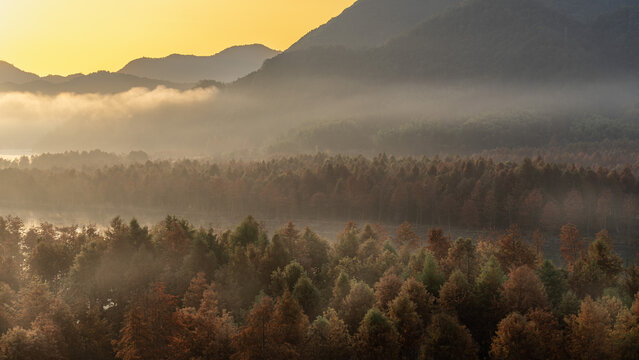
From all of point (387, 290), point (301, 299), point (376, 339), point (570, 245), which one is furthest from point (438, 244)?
point (376, 339)

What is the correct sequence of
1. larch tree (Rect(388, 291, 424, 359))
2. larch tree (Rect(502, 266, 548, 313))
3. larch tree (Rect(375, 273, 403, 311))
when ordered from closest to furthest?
larch tree (Rect(388, 291, 424, 359)) < larch tree (Rect(502, 266, 548, 313)) < larch tree (Rect(375, 273, 403, 311))

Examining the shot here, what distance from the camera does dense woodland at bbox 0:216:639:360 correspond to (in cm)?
6062

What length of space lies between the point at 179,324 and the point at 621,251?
12729cm

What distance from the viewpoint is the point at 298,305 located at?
6562 cm

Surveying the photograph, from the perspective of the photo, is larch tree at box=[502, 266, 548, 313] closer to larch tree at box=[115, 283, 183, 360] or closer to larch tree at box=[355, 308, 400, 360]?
larch tree at box=[355, 308, 400, 360]

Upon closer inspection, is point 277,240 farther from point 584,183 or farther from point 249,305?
point 584,183

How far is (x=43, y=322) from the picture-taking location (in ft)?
216

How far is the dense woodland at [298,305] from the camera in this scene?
6062 cm

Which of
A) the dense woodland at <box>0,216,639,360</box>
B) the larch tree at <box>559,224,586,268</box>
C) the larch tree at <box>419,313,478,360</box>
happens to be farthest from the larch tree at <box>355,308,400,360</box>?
the larch tree at <box>559,224,586,268</box>

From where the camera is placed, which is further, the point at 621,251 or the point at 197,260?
the point at 621,251

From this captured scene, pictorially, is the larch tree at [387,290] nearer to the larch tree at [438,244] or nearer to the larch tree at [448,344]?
the larch tree at [448,344]

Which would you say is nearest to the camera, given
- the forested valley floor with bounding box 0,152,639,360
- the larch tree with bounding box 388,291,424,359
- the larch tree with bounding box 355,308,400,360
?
the forested valley floor with bounding box 0,152,639,360

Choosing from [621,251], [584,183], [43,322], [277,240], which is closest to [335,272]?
[277,240]

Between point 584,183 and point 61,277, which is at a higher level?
point 584,183
